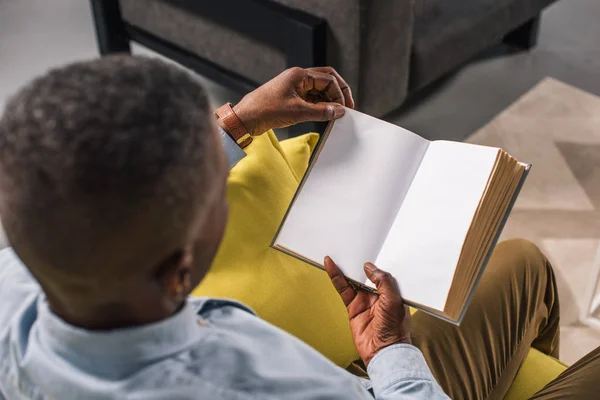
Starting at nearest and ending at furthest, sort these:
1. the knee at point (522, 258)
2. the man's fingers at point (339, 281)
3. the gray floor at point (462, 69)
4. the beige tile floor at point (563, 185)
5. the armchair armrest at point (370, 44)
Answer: the man's fingers at point (339, 281) < the knee at point (522, 258) < the beige tile floor at point (563, 185) < the armchair armrest at point (370, 44) < the gray floor at point (462, 69)

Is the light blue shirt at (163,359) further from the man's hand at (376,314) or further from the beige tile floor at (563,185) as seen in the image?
the beige tile floor at (563,185)

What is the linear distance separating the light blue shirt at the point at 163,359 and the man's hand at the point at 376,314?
0.67ft

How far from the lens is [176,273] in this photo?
55 centimetres

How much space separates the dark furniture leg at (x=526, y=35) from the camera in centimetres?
266

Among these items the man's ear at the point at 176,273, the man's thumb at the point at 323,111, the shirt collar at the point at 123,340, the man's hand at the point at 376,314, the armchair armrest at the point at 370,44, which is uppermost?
the armchair armrest at the point at 370,44

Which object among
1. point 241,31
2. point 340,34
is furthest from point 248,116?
point 241,31

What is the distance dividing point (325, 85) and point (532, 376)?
586 mm

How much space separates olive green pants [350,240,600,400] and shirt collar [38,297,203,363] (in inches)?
22.6

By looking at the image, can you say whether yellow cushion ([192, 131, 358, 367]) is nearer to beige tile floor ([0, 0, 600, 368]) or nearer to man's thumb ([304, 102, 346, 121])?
man's thumb ([304, 102, 346, 121])

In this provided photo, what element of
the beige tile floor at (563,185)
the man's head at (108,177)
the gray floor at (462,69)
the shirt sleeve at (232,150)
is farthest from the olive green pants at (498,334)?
the gray floor at (462,69)

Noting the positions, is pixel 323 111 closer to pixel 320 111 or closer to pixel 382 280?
pixel 320 111

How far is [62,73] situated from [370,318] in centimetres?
56

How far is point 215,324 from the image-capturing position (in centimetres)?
68

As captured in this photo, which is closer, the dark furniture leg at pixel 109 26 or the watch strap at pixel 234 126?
the watch strap at pixel 234 126
